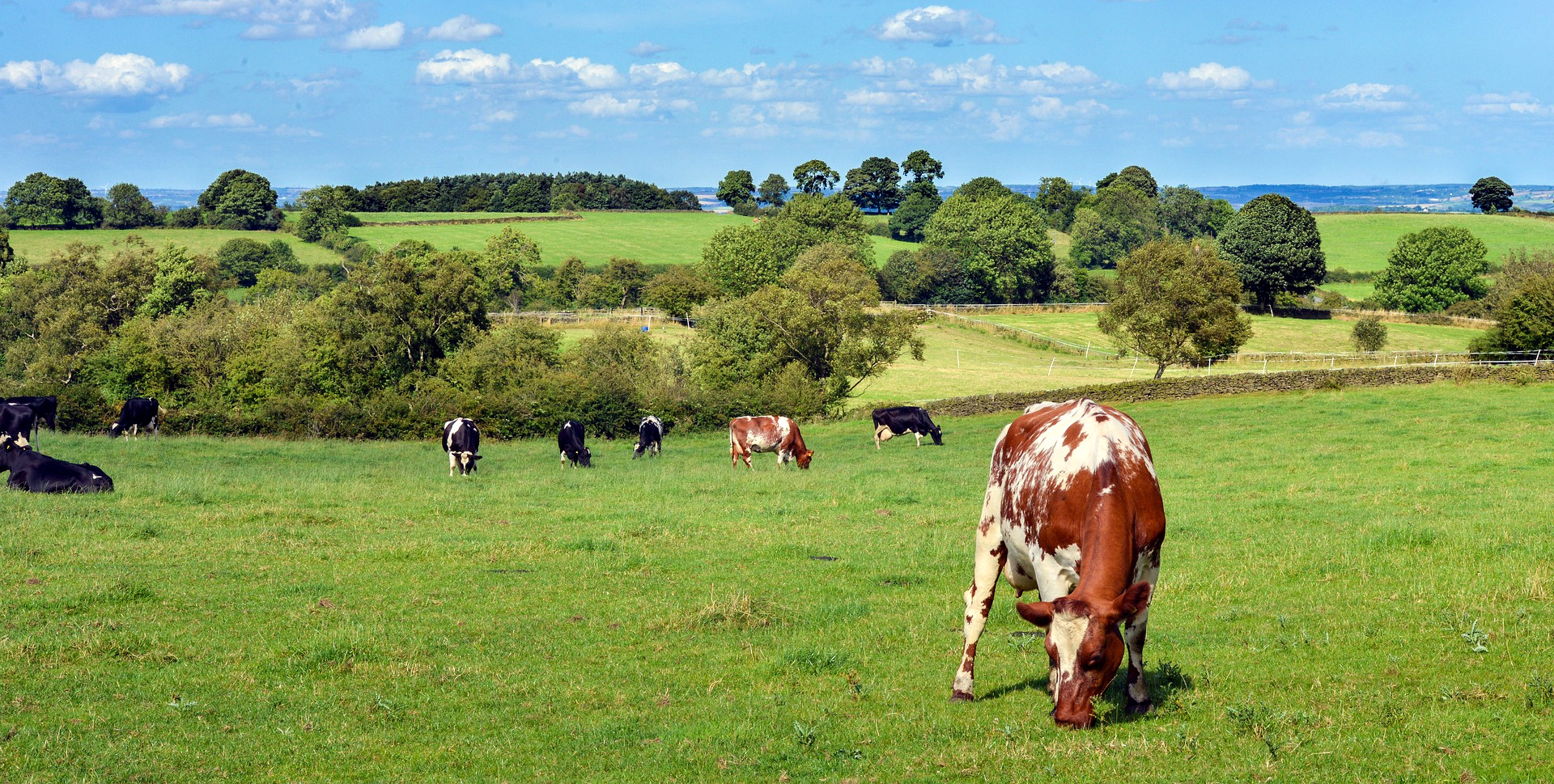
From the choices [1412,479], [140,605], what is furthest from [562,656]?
[1412,479]

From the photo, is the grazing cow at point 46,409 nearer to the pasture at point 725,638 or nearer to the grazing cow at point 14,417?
the grazing cow at point 14,417

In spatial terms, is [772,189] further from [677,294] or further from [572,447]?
[572,447]

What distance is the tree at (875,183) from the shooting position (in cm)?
18700

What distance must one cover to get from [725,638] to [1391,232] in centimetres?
14971

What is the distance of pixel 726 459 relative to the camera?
35469 mm

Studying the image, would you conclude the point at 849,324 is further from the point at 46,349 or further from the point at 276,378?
the point at 46,349

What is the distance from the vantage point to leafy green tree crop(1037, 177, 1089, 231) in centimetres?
17175

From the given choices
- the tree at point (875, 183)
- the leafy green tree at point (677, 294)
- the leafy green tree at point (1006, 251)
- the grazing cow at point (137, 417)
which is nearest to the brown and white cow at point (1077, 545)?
the grazing cow at point (137, 417)

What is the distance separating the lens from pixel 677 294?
90.9 metres

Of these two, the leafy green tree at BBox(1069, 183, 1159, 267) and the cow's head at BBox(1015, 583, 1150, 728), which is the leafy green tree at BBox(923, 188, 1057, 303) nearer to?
the leafy green tree at BBox(1069, 183, 1159, 267)

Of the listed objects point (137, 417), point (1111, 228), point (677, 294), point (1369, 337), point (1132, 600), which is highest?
point (1111, 228)

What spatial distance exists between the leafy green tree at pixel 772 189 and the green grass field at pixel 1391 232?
82.8 m

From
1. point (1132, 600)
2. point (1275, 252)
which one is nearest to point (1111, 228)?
point (1275, 252)

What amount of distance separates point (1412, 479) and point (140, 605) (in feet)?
74.8
